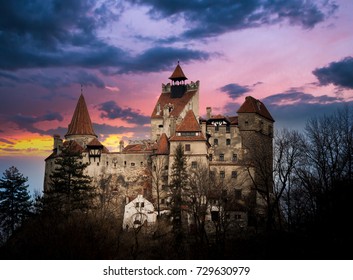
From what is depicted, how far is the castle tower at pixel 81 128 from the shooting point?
57.6 m

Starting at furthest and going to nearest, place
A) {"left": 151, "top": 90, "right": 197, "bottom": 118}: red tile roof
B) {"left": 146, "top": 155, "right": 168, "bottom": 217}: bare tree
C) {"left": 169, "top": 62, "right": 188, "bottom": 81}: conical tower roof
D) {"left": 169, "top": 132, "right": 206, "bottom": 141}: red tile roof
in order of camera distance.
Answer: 1. {"left": 169, "top": 62, "right": 188, "bottom": 81}: conical tower roof
2. {"left": 151, "top": 90, "right": 197, "bottom": 118}: red tile roof
3. {"left": 146, "top": 155, "right": 168, "bottom": 217}: bare tree
4. {"left": 169, "top": 132, "right": 206, "bottom": 141}: red tile roof

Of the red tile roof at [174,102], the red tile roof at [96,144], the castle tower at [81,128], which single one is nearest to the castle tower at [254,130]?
the red tile roof at [174,102]

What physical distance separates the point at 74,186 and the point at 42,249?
17735 mm

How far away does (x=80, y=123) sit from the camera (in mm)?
58656

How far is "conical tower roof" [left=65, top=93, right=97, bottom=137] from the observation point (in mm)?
57875

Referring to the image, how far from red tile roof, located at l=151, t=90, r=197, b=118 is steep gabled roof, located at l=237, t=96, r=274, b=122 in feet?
22.2

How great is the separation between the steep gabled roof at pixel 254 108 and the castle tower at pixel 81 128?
701 inches

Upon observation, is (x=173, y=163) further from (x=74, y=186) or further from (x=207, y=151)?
(x=74, y=186)

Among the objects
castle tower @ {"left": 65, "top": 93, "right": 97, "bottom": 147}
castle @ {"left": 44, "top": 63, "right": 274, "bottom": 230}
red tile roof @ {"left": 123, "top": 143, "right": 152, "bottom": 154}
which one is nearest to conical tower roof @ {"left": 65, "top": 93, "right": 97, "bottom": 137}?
castle tower @ {"left": 65, "top": 93, "right": 97, "bottom": 147}

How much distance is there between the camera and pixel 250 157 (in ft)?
163

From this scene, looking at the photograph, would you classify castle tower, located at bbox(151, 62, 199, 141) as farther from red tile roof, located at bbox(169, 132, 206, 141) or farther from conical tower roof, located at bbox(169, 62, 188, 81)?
red tile roof, located at bbox(169, 132, 206, 141)

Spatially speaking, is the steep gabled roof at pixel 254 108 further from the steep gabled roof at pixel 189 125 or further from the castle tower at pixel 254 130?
the steep gabled roof at pixel 189 125
